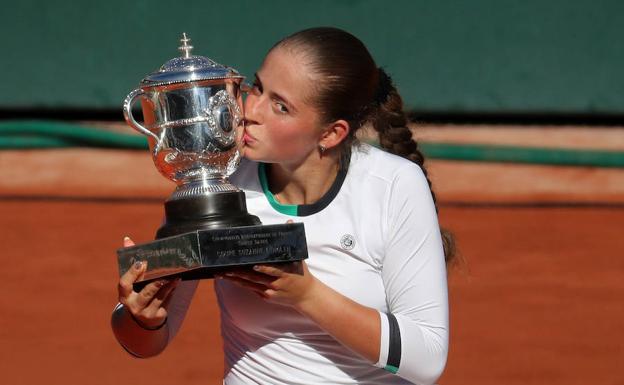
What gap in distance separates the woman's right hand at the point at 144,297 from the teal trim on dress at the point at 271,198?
27 cm

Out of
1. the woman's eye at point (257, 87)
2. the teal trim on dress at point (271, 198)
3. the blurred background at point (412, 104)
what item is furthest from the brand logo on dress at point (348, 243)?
the blurred background at point (412, 104)

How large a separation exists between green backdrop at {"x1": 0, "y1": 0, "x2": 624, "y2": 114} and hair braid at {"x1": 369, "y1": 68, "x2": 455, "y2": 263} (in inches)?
225

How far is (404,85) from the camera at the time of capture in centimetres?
820

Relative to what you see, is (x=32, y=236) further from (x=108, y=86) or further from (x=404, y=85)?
(x=404, y=85)

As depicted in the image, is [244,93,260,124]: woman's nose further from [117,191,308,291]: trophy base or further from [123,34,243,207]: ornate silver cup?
[117,191,308,291]: trophy base

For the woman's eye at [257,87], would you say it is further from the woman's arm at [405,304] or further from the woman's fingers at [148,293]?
the woman's fingers at [148,293]

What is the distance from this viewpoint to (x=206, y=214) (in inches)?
85.1

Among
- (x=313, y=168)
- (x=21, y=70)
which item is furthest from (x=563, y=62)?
(x=313, y=168)

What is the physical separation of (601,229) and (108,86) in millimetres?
3651

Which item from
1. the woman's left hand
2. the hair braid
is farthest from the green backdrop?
the woman's left hand

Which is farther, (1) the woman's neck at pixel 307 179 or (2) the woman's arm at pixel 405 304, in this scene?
(1) the woman's neck at pixel 307 179

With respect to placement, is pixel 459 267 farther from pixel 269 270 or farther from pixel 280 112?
pixel 269 270

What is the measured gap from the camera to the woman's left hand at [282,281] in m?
2.00

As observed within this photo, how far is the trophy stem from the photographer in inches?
84.2
